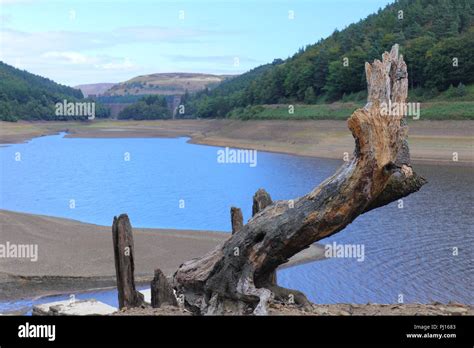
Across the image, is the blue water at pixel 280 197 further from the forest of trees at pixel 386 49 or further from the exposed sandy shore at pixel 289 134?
the forest of trees at pixel 386 49

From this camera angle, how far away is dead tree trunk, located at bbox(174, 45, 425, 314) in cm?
641

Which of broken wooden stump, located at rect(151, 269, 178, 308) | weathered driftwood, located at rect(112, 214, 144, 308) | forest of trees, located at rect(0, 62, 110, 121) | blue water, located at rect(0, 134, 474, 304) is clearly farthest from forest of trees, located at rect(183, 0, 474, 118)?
broken wooden stump, located at rect(151, 269, 178, 308)

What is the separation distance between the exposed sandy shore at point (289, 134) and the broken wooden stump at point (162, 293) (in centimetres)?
3770

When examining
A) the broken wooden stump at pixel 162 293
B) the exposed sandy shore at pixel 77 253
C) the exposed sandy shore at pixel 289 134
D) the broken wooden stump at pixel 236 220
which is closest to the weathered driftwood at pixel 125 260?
the broken wooden stump at pixel 162 293

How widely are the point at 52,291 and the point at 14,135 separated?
7111 centimetres

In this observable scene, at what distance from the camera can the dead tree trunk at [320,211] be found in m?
6.41

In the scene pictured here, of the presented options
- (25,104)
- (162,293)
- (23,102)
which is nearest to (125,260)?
(162,293)

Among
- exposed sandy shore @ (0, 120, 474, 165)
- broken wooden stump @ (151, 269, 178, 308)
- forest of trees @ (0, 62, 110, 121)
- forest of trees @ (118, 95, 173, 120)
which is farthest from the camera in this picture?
forest of trees @ (118, 95, 173, 120)

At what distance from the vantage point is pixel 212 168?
156 ft

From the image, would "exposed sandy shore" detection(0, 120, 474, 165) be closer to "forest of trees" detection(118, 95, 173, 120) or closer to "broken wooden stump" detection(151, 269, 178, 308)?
"forest of trees" detection(118, 95, 173, 120)

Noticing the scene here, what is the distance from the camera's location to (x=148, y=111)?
406ft

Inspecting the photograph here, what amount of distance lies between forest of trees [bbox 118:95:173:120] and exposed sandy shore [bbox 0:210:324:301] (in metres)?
95.4

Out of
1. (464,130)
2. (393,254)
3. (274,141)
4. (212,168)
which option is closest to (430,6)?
(274,141)
